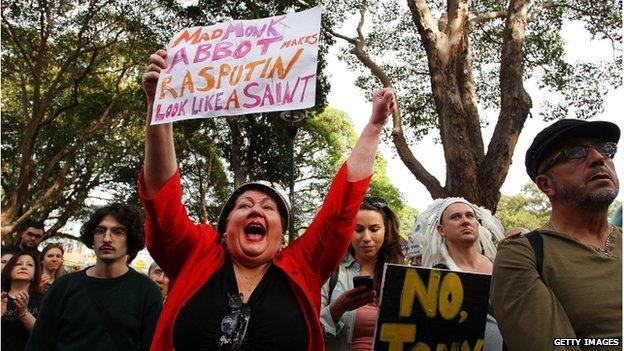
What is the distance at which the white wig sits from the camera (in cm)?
348

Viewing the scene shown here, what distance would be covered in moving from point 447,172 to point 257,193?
583 cm

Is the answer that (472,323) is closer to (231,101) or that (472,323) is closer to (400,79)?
(231,101)

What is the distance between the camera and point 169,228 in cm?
208

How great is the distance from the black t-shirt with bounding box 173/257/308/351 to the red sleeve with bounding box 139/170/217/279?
0.54 feet

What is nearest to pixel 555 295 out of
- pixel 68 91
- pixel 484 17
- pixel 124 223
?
pixel 124 223

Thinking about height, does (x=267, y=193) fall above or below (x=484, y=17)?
below

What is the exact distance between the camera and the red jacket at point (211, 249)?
205cm

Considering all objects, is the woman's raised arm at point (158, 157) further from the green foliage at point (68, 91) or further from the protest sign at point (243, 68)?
the green foliage at point (68, 91)

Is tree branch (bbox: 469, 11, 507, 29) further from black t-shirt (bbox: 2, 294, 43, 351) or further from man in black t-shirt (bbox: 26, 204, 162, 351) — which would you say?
black t-shirt (bbox: 2, 294, 43, 351)

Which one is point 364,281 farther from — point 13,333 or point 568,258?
point 13,333

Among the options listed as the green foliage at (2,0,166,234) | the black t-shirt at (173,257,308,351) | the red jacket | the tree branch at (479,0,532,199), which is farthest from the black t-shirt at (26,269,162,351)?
the green foliage at (2,0,166,234)

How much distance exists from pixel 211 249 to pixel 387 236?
132 cm

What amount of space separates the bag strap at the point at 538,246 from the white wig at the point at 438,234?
1.29 meters

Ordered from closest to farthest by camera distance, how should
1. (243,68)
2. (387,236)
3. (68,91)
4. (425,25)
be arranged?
(243,68), (387,236), (425,25), (68,91)
